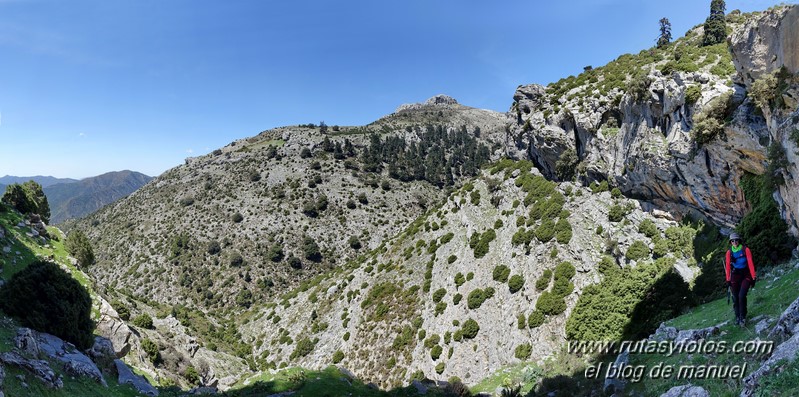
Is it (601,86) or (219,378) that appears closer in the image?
(219,378)

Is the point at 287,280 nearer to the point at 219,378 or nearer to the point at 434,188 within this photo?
the point at 219,378

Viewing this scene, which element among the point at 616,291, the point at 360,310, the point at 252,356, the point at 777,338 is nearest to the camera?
the point at 777,338

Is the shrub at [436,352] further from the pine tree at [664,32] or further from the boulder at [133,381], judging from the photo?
the pine tree at [664,32]

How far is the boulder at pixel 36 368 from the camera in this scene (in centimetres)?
1188

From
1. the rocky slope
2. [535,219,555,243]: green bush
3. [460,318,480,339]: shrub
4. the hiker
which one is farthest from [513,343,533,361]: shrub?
the hiker

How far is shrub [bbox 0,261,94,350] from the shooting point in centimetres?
1831

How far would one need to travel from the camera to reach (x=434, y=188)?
116688 mm

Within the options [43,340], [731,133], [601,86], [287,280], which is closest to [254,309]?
[287,280]

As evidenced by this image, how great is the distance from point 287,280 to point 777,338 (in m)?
76.0

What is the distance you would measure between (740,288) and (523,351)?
20.1 meters

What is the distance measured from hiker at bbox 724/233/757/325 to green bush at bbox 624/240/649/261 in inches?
721

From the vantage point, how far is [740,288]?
11.9 metres

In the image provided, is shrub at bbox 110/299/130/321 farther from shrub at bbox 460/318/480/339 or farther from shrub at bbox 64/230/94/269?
shrub at bbox 460/318/480/339

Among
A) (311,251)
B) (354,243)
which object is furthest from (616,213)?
(311,251)
